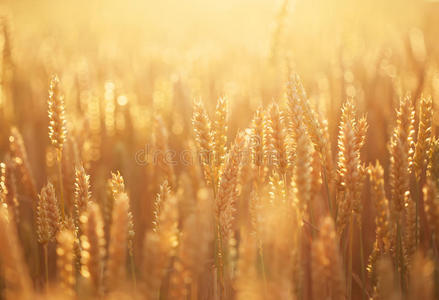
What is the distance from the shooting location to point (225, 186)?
103 cm

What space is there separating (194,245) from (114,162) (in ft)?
5.75

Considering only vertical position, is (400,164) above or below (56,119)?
below

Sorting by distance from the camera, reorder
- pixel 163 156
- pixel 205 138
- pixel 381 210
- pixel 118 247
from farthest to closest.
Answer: pixel 163 156 < pixel 205 138 < pixel 381 210 < pixel 118 247

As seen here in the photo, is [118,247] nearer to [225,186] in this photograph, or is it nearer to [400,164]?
[225,186]

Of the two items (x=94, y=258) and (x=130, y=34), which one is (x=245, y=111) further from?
(x=130, y=34)

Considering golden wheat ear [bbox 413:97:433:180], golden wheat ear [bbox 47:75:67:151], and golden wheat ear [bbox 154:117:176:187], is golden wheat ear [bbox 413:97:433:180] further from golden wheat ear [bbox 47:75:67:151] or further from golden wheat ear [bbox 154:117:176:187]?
golden wheat ear [bbox 47:75:67:151]

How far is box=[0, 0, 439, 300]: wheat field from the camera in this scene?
29.9 inches

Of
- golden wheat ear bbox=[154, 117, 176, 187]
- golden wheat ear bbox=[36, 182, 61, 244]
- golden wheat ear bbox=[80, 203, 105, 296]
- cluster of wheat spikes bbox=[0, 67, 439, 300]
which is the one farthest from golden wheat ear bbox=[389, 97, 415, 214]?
golden wheat ear bbox=[36, 182, 61, 244]

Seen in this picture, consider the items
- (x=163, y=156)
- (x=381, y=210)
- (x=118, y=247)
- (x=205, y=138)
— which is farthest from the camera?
(x=163, y=156)

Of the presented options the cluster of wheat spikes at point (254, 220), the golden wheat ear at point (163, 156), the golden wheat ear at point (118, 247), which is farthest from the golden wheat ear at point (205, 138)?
the golden wheat ear at point (118, 247)

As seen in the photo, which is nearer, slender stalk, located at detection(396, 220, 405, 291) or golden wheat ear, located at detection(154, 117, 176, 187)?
slender stalk, located at detection(396, 220, 405, 291)

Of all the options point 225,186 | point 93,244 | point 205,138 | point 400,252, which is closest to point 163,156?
point 205,138

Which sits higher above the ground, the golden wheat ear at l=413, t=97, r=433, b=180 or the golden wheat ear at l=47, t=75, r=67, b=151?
the golden wheat ear at l=47, t=75, r=67, b=151

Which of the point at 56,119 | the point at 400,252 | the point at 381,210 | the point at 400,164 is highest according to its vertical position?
the point at 56,119
